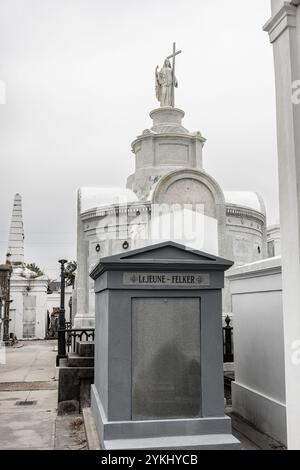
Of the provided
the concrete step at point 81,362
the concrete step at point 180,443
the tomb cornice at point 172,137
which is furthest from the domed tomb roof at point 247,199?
the concrete step at point 180,443

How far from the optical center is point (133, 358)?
542 cm

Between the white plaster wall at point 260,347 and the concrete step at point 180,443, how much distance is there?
39.1 inches

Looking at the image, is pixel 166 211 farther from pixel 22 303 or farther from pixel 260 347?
pixel 22 303

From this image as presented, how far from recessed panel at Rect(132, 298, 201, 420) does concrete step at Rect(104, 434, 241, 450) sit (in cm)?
23

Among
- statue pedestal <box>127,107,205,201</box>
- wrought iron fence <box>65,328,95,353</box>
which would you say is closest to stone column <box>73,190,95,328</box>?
statue pedestal <box>127,107,205,201</box>

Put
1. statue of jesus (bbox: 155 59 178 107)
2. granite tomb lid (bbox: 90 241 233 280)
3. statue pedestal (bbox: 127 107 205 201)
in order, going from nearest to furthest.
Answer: granite tomb lid (bbox: 90 241 233 280) < statue pedestal (bbox: 127 107 205 201) < statue of jesus (bbox: 155 59 178 107)

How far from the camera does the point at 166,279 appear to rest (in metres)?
5.61

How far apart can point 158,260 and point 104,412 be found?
177 centimetres

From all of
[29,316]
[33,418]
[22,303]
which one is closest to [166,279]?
[33,418]

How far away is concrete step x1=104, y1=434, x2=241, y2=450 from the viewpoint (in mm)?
5082

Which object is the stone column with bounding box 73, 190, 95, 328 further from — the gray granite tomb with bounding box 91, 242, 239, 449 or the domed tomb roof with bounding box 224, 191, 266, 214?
the gray granite tomb with bounding box 91, 242, 239, 449

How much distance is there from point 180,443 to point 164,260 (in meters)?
1.87

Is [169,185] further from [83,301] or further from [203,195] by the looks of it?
[83,301]

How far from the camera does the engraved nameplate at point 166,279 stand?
557 centimetres
